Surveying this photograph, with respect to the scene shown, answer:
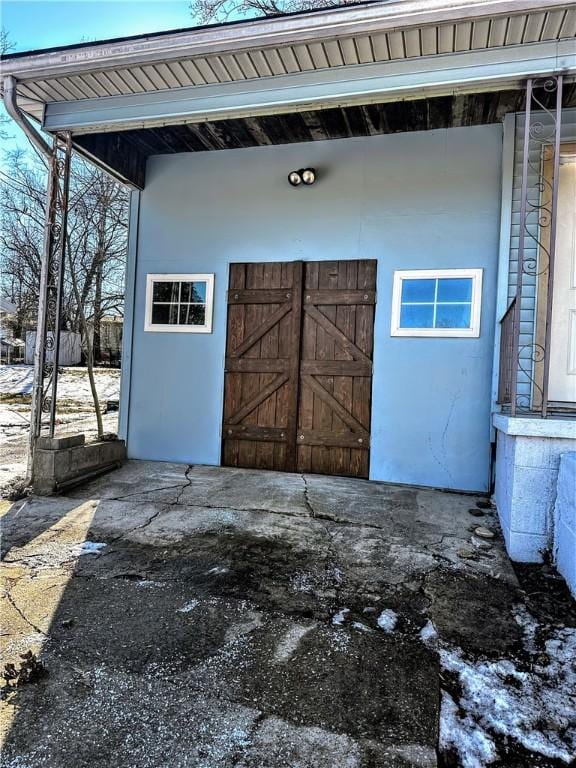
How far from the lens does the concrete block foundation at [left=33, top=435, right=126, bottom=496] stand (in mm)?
3871

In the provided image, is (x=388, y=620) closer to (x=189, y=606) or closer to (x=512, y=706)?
(x=512, y=706)

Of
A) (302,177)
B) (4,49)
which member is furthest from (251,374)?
(4,49)

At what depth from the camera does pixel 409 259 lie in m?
4.46

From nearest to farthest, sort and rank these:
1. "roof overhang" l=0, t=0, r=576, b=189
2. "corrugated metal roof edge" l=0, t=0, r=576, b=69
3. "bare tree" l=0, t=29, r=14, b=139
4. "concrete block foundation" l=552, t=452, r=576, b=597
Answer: "concrete block foundation" l=552, t=452, r=576, b=597 < "corrugated metal roof edge" l=0, t=0, r=576, b=69 < "roof overhang" l=0, t=0, r=576, b=189 < "bare tree" l=0, t=29, r=14, b=139

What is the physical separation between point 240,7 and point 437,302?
5.41 metres

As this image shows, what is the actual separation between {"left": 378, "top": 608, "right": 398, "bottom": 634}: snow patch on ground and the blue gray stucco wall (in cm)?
236

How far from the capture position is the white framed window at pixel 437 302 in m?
4.27

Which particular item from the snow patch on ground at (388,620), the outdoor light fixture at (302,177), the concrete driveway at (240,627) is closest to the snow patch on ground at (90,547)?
the concrete driveway at (240,627)

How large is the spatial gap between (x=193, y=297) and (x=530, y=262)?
130 inches

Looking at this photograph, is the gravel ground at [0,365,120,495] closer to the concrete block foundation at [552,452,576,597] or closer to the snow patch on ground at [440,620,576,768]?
the snow patch on ground at [440,620,576,768]

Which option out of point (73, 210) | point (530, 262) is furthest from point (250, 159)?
point (530, 262)

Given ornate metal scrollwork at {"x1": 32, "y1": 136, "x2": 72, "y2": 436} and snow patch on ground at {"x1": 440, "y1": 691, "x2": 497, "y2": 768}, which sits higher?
ornate metal scrollwork at {"x1": 32, "y1": 136, "x2": 72, "y2": 436}

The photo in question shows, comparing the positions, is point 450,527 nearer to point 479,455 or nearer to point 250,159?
point 479,455

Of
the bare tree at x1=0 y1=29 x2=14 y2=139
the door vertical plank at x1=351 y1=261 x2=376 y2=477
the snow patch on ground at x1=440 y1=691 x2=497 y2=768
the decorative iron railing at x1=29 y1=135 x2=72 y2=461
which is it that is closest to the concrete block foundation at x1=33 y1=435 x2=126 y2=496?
the decorative iron railing at x1=29 y1=135 x2=72 y2=461
